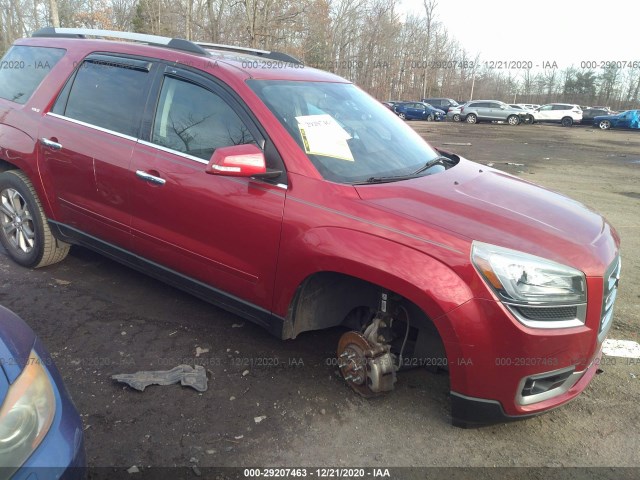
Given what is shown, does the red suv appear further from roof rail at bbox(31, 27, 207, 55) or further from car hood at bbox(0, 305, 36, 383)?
car hood at bbox(0, 305, 36, 383)

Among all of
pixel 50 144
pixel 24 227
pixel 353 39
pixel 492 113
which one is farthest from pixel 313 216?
pixel 353 39

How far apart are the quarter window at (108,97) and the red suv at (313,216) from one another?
0.6 inches

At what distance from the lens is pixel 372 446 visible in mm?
2523

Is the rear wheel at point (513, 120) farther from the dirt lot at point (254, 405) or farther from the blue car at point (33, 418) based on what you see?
the blue car at point (33, 418)

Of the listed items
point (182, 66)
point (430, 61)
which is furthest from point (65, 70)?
point (430, 61)

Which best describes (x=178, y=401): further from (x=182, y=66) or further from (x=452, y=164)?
(x=452, y=164)

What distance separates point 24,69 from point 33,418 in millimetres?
3660

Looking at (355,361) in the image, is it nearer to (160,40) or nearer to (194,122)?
(194,122)

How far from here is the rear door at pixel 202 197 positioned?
2.80 meters

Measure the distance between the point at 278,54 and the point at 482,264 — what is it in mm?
2929

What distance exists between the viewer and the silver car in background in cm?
3747

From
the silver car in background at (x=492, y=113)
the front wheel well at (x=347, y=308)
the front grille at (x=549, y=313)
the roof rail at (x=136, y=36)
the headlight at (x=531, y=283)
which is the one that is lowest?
the front wheel well at (x=347, y=308)

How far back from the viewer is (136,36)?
12.4ft

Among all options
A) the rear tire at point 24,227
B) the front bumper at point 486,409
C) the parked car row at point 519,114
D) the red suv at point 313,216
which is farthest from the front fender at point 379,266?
the parked car row at point 519,114
